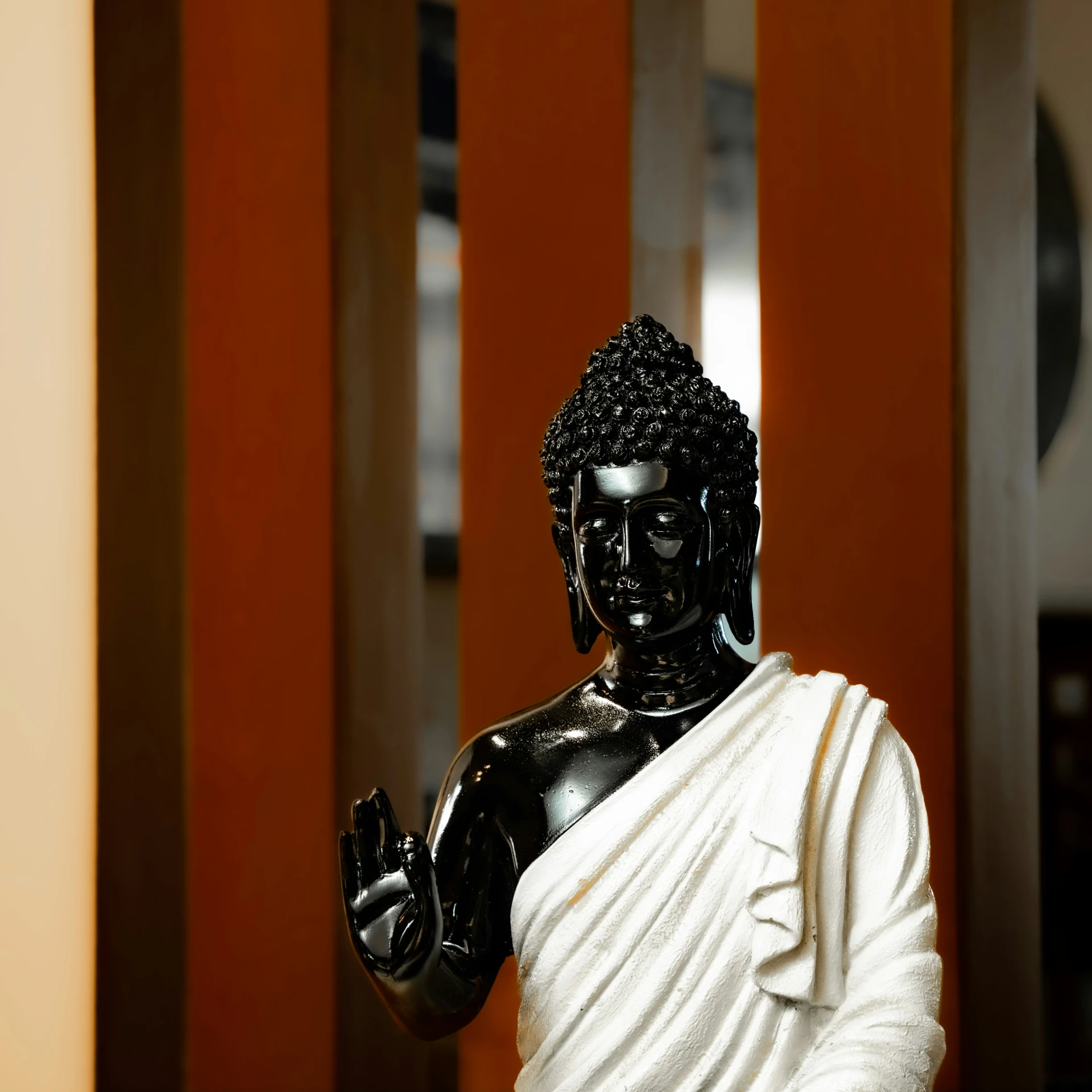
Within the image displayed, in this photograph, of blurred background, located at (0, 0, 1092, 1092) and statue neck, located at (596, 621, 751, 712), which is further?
blurred background, located at (0, 0, 1092, 1092)

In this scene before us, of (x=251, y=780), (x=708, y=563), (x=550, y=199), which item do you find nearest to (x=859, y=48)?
(x=550, y=199)

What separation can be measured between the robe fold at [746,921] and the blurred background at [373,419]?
0.86m

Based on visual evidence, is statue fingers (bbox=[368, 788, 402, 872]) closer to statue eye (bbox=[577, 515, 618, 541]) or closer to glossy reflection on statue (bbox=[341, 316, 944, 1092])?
glossy reflection on statue (bbox=[341, 316, 944, 1092])

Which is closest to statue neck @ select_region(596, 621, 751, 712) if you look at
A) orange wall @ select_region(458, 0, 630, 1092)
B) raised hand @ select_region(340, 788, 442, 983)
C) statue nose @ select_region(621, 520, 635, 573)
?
statue nose @ select_region(621, 520, 635, 573)

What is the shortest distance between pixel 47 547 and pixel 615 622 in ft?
5.18

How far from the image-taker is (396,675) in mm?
3119

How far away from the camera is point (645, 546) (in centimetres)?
195

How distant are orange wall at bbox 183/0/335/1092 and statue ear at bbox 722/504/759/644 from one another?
1.28 m

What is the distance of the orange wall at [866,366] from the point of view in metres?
2.68

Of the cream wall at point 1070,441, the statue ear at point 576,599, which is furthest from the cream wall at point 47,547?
the cream wall at point 1070,441

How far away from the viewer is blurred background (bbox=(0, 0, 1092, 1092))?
2740 millimetres

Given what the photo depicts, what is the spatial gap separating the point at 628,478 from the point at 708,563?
17cm

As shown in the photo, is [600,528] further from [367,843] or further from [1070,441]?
[1070,441]

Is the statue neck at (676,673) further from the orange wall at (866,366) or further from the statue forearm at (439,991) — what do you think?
the orange wall at (866,366)
